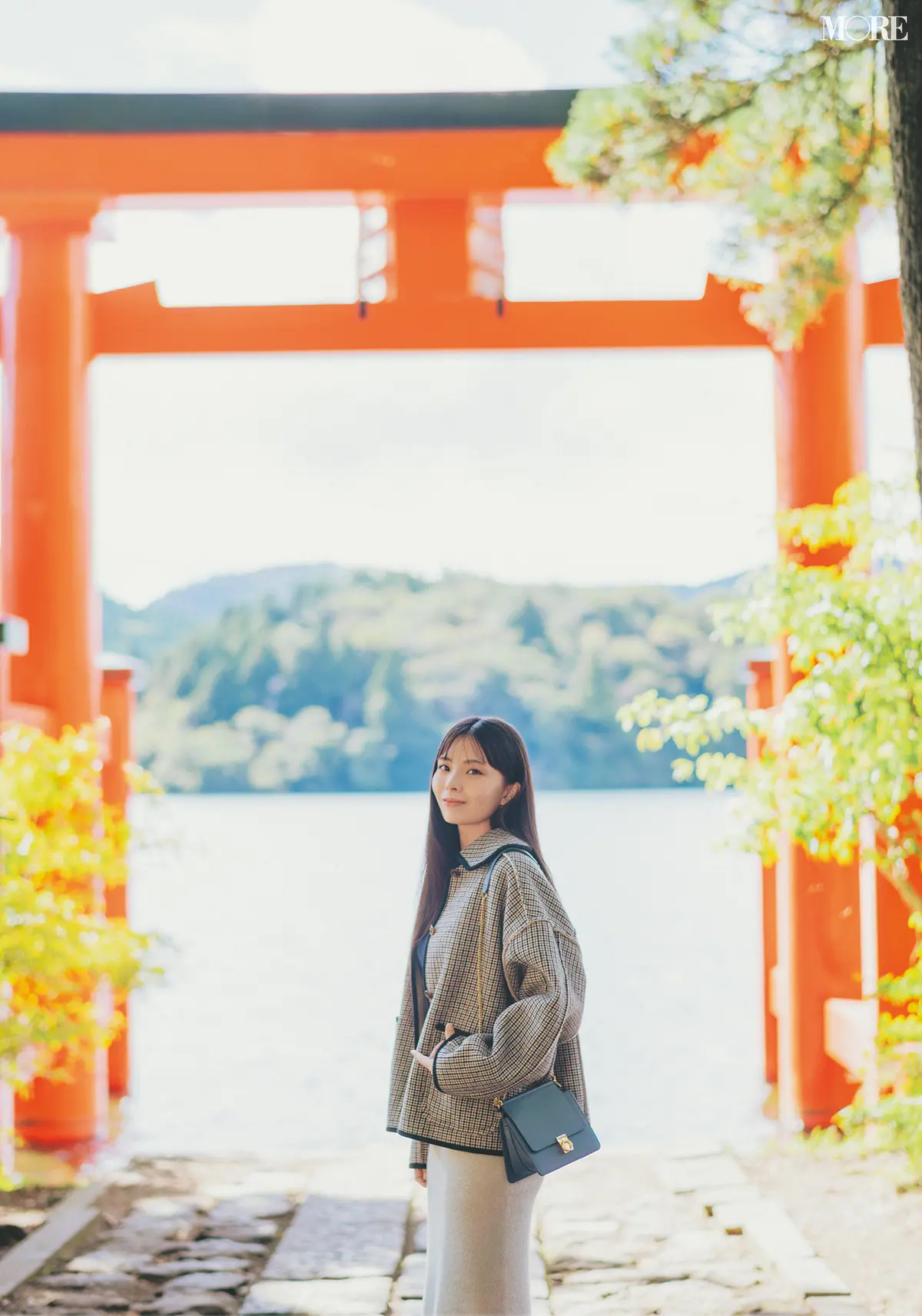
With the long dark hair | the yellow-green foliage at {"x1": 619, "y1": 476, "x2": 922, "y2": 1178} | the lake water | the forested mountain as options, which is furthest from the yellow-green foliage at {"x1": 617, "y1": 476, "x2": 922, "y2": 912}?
the forested mountain

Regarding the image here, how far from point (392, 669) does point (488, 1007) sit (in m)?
47.6

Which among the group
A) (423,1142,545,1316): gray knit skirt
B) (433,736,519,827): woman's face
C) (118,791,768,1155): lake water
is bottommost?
(118,791,768,1155): lake water

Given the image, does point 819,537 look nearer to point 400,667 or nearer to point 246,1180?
point 246,1180

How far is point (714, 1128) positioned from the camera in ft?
22.9

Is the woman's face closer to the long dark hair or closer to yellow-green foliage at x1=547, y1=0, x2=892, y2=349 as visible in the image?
the long dark hair

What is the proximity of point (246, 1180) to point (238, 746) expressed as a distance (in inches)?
1901

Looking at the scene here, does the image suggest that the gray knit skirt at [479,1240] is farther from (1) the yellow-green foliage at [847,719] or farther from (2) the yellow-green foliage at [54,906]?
(2) the yellow-green foliage at [54,906]

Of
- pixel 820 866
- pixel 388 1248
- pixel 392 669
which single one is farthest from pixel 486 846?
pixel 392 669

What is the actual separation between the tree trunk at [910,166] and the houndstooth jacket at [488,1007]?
3.61 ft

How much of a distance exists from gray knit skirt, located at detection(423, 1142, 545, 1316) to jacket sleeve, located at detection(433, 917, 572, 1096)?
0.43 feet

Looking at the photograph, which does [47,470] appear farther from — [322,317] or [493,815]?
[493,815]

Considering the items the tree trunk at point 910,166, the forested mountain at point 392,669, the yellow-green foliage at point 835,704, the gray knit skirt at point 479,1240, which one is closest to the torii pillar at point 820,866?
the yellow-green foliage at point 835,704

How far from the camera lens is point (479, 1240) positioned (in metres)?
2.29

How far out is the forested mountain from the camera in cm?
4925
